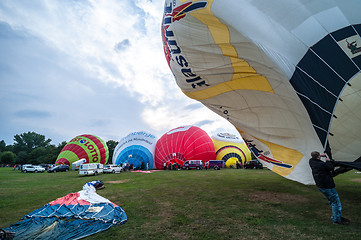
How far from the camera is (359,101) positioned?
551 centimetres

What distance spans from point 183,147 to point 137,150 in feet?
21.3

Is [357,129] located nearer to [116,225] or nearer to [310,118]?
[310,118]

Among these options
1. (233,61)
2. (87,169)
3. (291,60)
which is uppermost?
(233,61)

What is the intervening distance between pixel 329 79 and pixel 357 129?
177 centimetres

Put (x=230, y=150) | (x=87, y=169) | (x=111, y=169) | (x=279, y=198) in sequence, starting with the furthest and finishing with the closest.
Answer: (x=230, y=150) → (x=111, y=169) → (x=87, y=169) → (x=279, y=198)

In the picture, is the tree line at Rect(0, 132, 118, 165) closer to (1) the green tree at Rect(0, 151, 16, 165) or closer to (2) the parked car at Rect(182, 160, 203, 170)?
(1) the green tree at Rect(0, 151, 16, 165)

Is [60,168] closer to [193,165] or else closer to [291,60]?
[193,165]

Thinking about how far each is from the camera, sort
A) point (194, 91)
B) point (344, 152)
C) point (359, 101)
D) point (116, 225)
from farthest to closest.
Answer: point (194, 91) < point (344, 152) < point (359, 101) < point (116, 225)

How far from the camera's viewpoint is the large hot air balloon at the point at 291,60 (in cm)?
552

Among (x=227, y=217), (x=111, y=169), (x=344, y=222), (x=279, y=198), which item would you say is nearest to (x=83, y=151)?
(x=111, y=169)

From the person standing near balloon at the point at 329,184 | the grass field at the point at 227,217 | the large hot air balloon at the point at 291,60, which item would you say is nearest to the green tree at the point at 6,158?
the grass field at the point at 227,217

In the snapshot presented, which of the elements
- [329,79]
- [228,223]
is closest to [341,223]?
[228,223]

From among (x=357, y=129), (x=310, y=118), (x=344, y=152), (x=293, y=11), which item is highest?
(x=293, y=11)

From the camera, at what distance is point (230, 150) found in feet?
102
